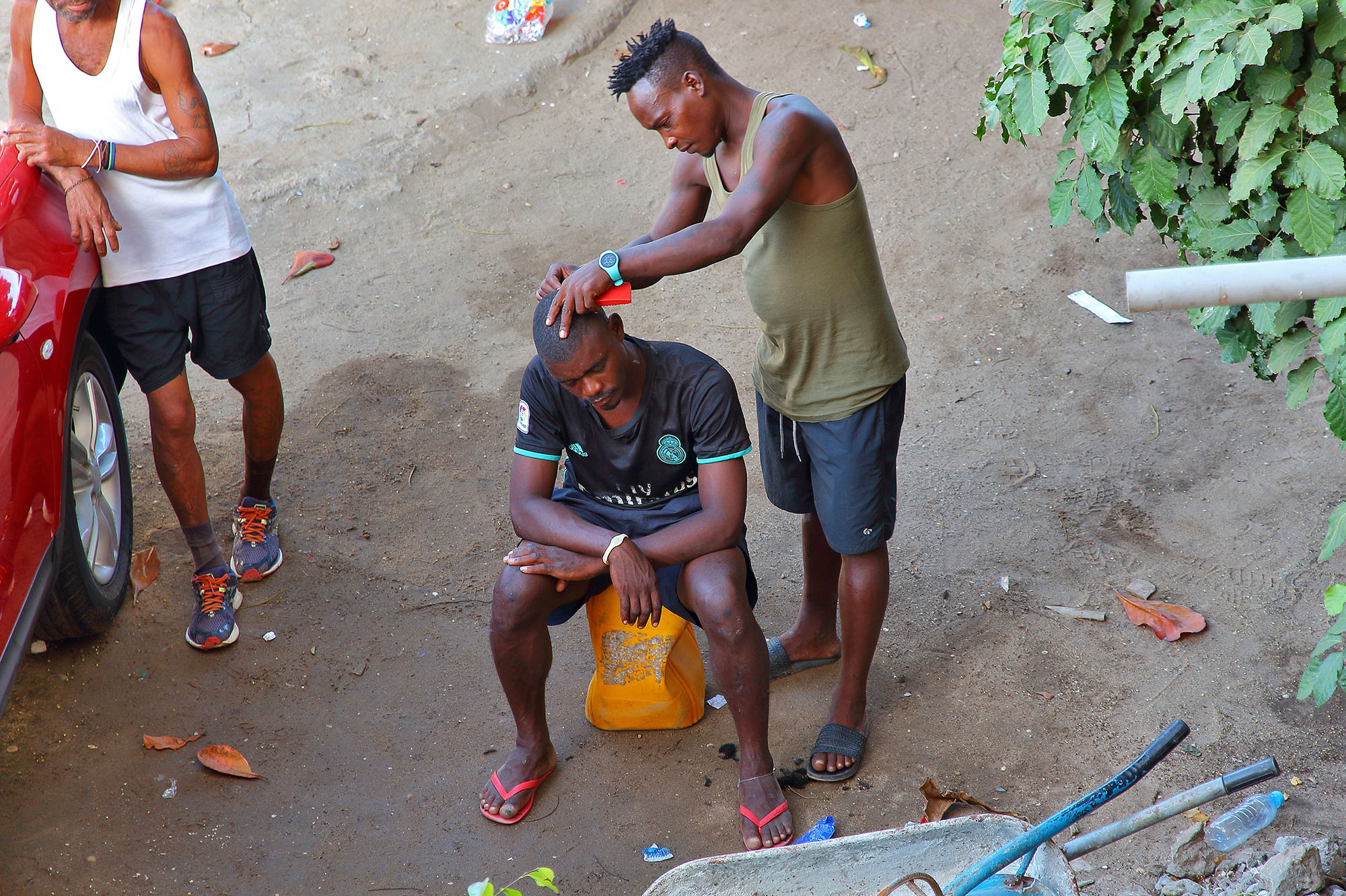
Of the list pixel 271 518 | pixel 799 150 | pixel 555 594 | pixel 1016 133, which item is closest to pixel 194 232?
pixel 271 518

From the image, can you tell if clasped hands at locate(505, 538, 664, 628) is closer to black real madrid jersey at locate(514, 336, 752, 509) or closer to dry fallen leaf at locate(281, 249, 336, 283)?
black real madrid jersey at locate(514, 336, 752, 509)

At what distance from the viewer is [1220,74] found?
2168mm

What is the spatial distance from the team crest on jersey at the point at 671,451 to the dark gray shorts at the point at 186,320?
62.8 inches

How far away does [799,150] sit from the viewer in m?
2.33

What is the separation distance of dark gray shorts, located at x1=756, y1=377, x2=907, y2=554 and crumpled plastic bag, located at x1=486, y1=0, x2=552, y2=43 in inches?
194

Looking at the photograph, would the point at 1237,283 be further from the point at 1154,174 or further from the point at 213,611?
the point at 213,611

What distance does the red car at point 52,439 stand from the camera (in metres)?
2.73

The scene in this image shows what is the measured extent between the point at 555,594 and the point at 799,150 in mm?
1261

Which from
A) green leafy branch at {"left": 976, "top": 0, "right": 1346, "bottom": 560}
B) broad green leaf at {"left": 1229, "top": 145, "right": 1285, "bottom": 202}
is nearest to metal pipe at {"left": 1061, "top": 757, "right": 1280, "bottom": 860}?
green leafy branch at {"left": 976, "top": 0, "right": 1346, "bottom": 560}

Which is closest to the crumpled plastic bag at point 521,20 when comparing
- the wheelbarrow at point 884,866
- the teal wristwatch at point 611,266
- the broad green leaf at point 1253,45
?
the teal wristwatch at point 611,266

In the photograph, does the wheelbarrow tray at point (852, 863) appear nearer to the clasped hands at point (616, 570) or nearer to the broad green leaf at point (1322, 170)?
the clasped hands at point (616, 570)

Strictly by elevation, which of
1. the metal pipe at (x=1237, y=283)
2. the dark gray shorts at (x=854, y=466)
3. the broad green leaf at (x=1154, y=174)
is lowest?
the dark gray shorts at (x=854, y=466)

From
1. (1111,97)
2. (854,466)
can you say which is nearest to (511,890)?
(854,466)

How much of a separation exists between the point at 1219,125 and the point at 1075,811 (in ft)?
5.10
